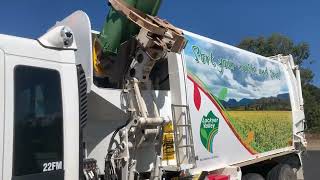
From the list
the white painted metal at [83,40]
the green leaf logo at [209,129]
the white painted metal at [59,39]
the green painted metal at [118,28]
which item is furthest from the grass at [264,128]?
the white painted metal at [59,39]

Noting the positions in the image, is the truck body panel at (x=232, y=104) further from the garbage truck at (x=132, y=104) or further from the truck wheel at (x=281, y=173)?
the truck wheel at (x=281, y=173)

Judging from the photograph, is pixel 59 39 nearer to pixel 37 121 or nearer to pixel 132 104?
pixel 37 121

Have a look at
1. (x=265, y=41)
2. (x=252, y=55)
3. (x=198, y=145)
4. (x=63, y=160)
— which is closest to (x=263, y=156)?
(x=252, y=55)

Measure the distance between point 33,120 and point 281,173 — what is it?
667cm

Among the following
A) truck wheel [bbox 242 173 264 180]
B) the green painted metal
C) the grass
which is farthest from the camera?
truck wheel [bbox 242 173 264 180]

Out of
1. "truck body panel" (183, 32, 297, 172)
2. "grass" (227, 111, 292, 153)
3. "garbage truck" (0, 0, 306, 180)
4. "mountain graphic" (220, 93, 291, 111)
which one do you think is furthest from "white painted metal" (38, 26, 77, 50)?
"grass" (227, 111, 292, 153)

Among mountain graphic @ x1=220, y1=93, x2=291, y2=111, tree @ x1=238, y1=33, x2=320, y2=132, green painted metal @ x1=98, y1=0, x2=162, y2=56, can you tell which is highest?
tree @ x1=238, y1=33, x2=320, y2=132

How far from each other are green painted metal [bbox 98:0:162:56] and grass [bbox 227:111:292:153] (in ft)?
6.98

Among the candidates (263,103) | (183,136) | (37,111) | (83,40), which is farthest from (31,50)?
(263,103)

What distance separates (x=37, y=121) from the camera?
12.4 ft

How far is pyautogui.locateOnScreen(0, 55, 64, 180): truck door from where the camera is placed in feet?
11.8

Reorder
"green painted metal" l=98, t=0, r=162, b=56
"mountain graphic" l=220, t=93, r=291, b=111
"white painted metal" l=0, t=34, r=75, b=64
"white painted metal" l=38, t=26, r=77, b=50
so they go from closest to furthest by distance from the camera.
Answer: "white painted metal" l=0, t=34, r=75, b=64 < "white painted metal" l=38, t=26, r=77, b=50 < "green painted metal" l=98, t=0, r=162, b=56 < "mountain graphic" l=220, t=93, r=291, b=111

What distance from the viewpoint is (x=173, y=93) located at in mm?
5965

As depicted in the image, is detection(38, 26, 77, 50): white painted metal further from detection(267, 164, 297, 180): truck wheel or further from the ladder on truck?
detection(267, 164, 297, 180): truck wheel
